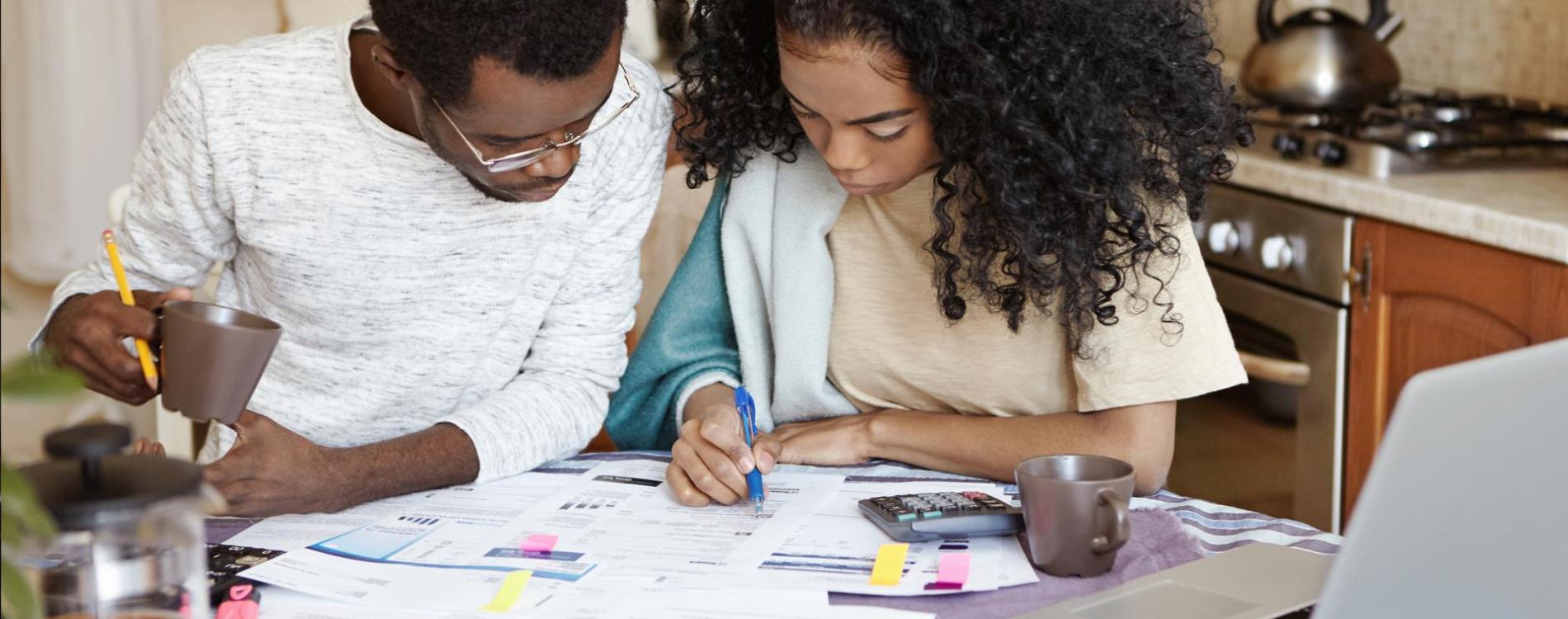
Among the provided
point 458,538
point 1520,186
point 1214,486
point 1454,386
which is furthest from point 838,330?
point 1214,486

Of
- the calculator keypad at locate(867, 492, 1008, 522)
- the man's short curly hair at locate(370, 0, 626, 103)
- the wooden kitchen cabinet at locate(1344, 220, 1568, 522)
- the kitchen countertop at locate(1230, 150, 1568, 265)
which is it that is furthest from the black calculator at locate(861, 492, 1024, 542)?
the kitchen countertop at locate(1230, 150, 1568, 265)

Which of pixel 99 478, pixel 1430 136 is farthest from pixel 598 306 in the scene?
pixel 1430 136

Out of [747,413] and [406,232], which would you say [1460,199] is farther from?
[406,232]

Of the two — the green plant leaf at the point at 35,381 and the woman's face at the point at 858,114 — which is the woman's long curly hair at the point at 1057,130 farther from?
the green plant leaf at the point at 35,381

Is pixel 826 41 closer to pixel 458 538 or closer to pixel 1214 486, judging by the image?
pixel 458 538

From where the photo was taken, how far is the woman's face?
126 centimetres

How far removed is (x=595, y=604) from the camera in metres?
1.01

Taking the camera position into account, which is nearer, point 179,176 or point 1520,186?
point 179,176

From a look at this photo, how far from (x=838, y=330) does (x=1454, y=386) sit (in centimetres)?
87

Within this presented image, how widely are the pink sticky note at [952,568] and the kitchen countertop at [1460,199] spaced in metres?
1.10

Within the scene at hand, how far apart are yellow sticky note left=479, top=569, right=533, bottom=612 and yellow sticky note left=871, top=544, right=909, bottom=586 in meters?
0.25

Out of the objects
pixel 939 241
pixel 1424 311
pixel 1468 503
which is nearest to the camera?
pixel 1468 503

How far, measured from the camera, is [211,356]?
1010 mm

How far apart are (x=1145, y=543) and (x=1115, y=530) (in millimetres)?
99
